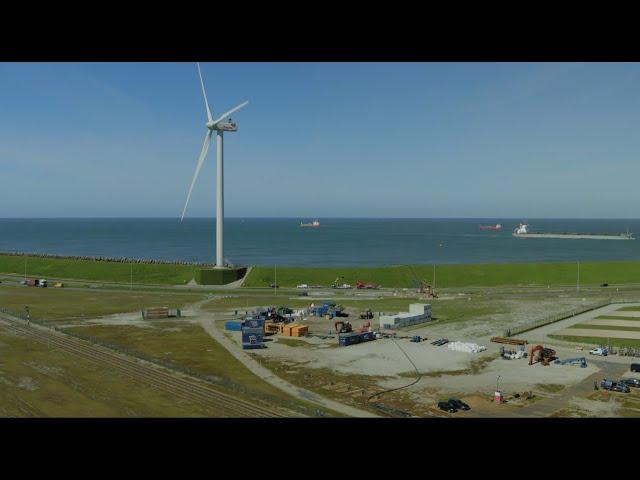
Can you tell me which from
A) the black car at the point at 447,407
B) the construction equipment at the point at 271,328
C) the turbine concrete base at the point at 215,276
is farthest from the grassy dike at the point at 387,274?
the black car at the point at 447,407

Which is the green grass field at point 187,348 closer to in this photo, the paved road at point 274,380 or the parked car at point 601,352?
the paved road at point 274,380

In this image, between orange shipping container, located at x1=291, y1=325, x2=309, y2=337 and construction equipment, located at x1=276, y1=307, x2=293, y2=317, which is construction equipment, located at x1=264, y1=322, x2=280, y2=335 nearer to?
orange shipping container, located at x1=291, y1=325, x2=309, y2=337
